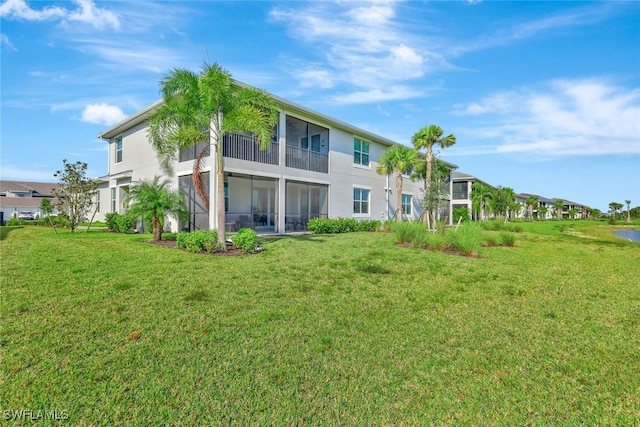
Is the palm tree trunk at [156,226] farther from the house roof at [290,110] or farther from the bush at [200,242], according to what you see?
the house roof at [290,110]

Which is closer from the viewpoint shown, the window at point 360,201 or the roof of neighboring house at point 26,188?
the window at point 360,201

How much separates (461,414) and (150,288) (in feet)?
17.2

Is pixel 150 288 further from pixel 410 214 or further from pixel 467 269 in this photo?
pixel 410 214

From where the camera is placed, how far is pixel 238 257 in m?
9.09

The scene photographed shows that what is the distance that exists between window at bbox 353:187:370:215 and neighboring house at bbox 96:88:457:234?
0.18 ft

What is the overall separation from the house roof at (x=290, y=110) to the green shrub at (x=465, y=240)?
31.9 feet

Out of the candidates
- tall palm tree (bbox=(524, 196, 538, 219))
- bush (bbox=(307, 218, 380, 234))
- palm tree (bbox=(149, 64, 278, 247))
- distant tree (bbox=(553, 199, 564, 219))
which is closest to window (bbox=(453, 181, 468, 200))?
bush (bbox=(307, 218, 380, 234))

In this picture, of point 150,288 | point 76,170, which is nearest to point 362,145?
point 76,170

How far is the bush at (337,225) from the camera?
17.0 metres

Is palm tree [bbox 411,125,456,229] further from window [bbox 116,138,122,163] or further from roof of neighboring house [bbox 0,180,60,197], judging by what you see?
roof of neighboring house [bbox 0,180,60,197]

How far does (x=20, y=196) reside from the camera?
4422 centimetres

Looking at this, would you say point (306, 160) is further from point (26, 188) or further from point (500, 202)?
point (26, 188)

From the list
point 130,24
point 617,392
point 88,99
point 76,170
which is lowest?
point 617,392

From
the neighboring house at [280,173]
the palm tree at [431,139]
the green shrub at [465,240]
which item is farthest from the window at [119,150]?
the palm tree at [431,139]
